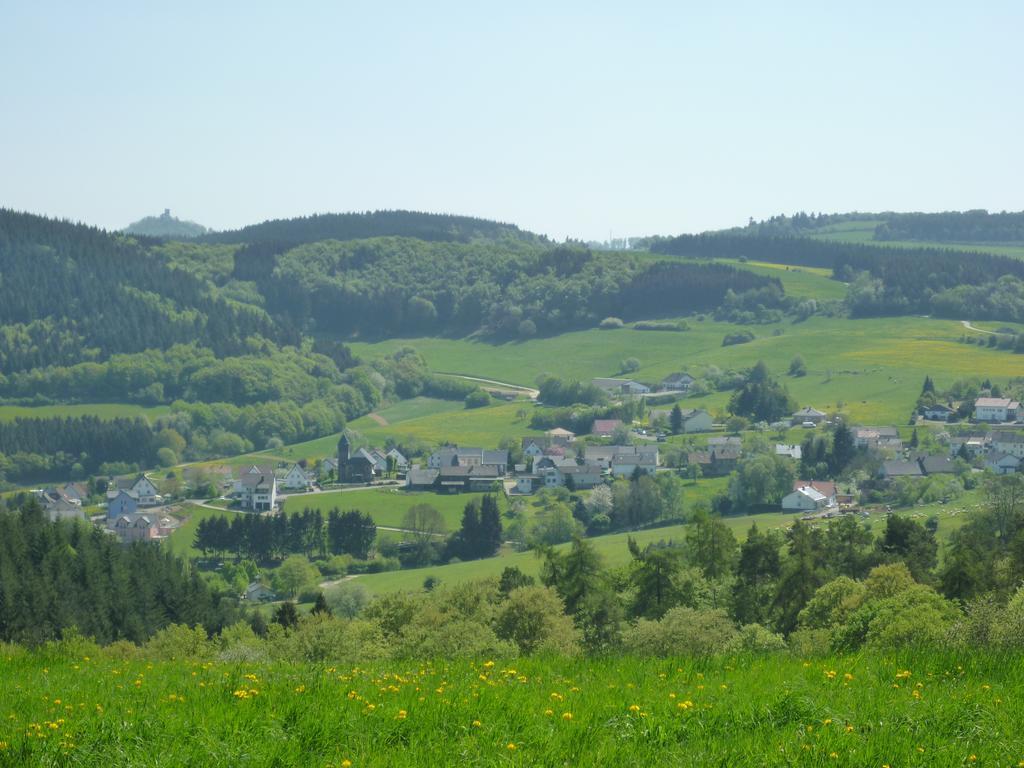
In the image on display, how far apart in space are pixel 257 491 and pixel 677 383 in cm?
5979

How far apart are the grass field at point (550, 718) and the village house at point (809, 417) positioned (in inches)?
4334

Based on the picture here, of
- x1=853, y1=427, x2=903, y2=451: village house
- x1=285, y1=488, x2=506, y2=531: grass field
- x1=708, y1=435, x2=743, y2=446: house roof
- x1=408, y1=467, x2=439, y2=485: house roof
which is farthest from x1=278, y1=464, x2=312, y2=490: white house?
x1=853, y1=427, x2=903, y2=451: village house

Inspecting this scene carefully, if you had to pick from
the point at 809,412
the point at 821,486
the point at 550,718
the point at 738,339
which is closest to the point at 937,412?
the point at 809,412

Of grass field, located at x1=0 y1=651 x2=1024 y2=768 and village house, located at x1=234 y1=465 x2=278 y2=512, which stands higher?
grass field, located at x1=0 y1=651 x2=1024 y2=768

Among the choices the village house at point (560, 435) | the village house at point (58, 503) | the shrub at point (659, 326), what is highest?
the shrub at point (659, 326)

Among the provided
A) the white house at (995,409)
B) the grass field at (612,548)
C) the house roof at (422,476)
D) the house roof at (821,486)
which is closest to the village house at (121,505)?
the house roof at (422,476)

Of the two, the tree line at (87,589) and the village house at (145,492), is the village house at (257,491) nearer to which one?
the village house at (145,492)

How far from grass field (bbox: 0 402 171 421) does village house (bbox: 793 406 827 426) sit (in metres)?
68.2

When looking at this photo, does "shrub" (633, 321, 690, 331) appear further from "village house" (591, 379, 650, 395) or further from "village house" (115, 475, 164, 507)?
"village house" (115, 475, 164, 507)

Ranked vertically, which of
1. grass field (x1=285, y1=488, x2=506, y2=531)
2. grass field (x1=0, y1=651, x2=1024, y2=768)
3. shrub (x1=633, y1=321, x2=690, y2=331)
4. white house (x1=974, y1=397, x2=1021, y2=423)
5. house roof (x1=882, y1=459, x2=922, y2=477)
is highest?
grass field (x1=0, y1=651, x2=1024, y2=768)

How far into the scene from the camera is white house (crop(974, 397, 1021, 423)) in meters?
116

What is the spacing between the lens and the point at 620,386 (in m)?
145

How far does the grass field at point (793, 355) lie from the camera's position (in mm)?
128125

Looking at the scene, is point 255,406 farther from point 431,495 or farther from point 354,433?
point 431,495
